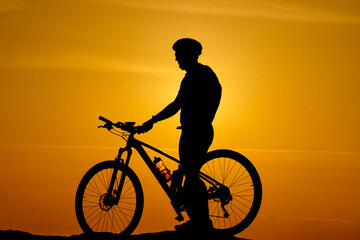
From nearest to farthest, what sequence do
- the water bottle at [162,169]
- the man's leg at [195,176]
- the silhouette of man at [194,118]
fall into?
the silhouette of man at [194,118] → the man's leg at [195,176] → the water bottle at [162,169]

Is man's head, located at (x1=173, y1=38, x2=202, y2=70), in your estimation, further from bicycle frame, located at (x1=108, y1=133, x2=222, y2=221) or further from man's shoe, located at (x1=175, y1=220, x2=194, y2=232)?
man's shoe, located at (x1=175, y1=220, x2=194, y2=232)

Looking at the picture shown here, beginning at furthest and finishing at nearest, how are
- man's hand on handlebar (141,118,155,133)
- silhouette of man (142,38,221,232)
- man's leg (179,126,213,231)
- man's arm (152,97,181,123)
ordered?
man's hand on handlebar (141,118,155,133), man's arm (152,97,181,123), man's leg (179,126,213,231), silhouette of man (142,38,221,232)

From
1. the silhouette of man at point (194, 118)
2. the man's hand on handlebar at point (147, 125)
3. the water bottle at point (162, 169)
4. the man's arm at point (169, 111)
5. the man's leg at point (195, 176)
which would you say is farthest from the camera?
the water bottle at point (162, 169)

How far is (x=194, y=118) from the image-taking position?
7.38 metres

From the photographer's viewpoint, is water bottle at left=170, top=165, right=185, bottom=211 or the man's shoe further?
water bottle at left=170, top=165, right=185, bottom=211

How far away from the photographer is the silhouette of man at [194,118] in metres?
7.34

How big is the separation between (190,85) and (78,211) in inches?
91.3

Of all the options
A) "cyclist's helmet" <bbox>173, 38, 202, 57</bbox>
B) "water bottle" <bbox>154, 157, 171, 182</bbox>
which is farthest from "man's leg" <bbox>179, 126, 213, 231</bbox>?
"cyclist's helmet" <bbox>173, 38, 202, 57</bbox>

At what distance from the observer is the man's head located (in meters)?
7.39

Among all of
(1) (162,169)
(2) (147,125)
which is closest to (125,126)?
(2) (147,125)

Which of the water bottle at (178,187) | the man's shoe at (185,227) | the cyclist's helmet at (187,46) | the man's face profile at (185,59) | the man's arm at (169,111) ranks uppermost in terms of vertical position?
the cyclist's helmet at (187,46)

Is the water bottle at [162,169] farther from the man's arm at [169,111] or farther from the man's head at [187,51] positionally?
the man's head at [187,51]

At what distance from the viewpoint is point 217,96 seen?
7.36 metres

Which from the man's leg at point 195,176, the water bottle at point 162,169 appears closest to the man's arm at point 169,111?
the man's leg at point 195,176
